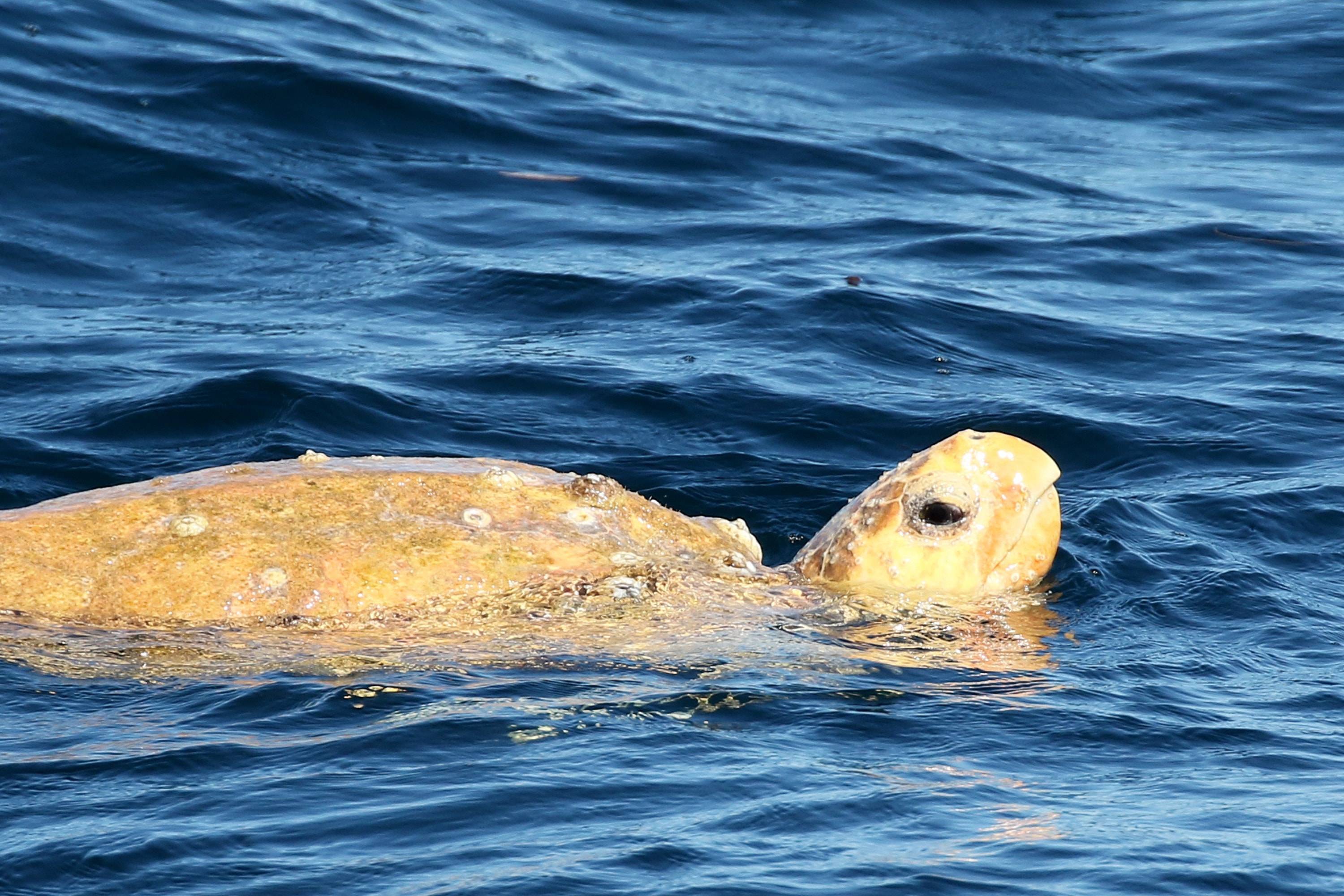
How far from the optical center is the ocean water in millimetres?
3861

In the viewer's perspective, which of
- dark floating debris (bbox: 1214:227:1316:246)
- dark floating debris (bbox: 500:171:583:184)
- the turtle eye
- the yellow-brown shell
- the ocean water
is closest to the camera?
the ocean water

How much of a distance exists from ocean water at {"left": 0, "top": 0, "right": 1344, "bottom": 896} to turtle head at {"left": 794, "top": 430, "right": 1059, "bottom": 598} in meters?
Answer: 0.31

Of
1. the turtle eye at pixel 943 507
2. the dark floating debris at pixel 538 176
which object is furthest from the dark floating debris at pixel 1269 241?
the turtle eye at pixel 943 507

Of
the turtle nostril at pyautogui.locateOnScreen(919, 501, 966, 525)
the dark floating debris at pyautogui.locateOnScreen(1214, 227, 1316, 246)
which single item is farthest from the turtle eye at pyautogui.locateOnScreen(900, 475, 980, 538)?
the dark floating debris at pyautogui.locateOnScreen(1214, 227, 1316, 246)

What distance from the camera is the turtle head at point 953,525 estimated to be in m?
5.44

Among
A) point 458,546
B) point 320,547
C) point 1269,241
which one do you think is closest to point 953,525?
point 458,546

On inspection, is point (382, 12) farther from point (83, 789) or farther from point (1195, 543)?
point (83, 789)

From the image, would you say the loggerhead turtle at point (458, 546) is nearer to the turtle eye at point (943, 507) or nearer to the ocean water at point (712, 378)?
the turtle eye at point (943, 507)

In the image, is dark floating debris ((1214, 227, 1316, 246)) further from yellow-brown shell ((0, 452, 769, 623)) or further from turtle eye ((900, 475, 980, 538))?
yellow-brown shell ((0, 452, 769, 623))

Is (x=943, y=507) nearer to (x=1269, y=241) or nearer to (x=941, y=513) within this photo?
(x=941, y=513)

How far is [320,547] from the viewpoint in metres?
4.84

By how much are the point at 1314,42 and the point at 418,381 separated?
1036 centimetres

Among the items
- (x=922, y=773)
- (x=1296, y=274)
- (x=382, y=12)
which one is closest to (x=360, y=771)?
(x=922, y=773)

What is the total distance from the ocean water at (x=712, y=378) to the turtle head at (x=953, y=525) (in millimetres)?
307
